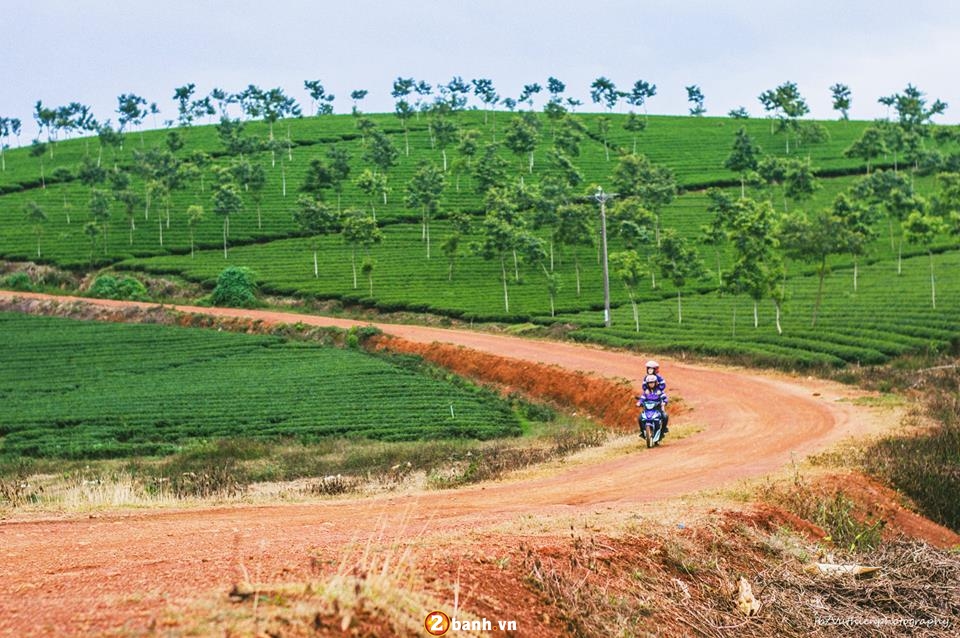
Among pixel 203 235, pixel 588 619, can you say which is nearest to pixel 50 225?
pixel 203 235

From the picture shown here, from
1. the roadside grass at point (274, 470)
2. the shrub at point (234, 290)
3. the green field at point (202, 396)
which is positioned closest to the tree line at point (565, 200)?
the shrub at point (234, 290)

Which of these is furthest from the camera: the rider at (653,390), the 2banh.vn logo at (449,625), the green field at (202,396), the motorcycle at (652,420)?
the green field at (202,396)

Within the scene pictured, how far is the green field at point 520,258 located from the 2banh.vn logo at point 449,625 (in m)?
30.0

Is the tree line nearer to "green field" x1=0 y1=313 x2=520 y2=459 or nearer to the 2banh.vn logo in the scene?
"green field" x1=0 y1=313 x2=520 y2=459

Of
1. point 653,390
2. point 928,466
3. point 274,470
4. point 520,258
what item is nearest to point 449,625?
point 928,466

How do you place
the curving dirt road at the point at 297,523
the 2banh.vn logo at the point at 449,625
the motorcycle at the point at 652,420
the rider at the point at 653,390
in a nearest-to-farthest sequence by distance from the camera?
the 2banh.vn logo at the point at 449,625
the curving dirt road at the point at 297,523
the rider at the point at 653,390
the motorcycle at the point at 652,420

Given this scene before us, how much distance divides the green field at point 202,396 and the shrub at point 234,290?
37.3 feet

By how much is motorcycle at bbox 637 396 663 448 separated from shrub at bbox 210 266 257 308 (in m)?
45.9

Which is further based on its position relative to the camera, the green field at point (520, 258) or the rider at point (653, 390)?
the green field at point (520, 258)

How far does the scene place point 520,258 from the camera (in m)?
72.3

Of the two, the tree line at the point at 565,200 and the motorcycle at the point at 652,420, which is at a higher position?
the tree line at the point at 565,200

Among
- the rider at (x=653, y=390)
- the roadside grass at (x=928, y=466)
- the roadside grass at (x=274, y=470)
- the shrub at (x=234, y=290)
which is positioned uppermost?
the shrub at (x=234, y=290)

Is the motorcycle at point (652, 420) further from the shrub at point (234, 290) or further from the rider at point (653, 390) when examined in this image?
the shrub at point (234, 290)

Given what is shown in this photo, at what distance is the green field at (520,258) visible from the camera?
45.8 m
